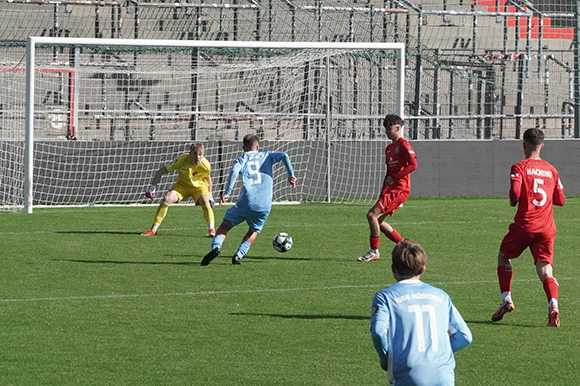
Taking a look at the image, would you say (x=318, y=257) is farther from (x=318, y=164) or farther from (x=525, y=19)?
(x=525, y=19)

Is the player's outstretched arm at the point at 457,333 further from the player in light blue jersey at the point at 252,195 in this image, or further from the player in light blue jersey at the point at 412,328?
the player in light blue jersey at the point at 252,195

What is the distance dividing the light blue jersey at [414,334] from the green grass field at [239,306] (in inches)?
83.3

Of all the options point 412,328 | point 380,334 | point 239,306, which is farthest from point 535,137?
point 380,334

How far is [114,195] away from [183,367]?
1361cm

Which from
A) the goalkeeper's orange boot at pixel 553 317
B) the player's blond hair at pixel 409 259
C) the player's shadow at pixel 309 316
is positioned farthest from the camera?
the player's shadow at pixel 309 316

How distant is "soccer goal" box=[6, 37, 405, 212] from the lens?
786 inches

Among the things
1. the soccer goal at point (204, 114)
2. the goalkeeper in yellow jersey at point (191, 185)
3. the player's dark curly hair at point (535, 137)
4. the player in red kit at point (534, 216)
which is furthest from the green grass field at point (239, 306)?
the soccer goal at point (204, 114)

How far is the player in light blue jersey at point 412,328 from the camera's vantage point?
443cm

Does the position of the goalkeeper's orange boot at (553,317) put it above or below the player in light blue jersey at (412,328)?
below

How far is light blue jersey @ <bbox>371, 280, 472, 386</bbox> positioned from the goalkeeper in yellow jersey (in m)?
10.3

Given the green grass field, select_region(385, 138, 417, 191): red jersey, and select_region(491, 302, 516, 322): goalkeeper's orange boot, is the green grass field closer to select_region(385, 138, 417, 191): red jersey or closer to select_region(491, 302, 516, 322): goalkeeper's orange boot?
select_region(491, 302, 516, 322): goalkeeper's orange boot

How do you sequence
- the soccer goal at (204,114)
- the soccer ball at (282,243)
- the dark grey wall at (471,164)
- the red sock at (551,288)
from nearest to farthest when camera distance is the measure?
the red sock at (551,288)
the soccer ball at (282,243)
the soccer goal at (204,114)
the dark grey wall at (471,164)

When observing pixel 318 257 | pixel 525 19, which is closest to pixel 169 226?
pixel 318 257

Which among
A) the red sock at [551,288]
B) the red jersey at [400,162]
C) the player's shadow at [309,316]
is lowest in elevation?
the player's shadow at [309,316]
